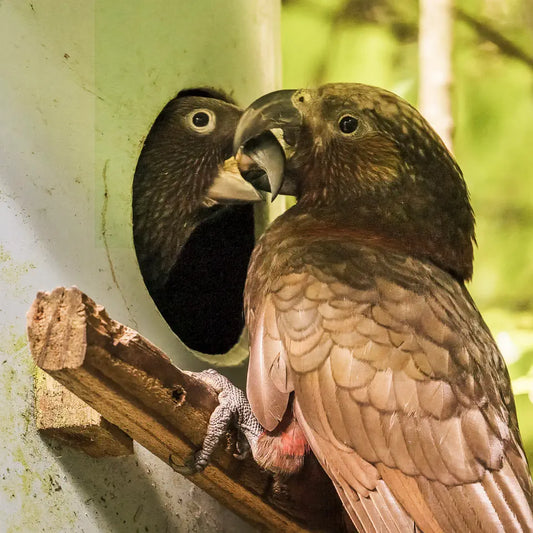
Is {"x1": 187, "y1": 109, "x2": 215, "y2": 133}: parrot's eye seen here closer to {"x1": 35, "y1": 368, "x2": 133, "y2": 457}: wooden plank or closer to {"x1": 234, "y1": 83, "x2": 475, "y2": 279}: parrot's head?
{"x1": 234, "y1": 83, "x2": 475, "y2": 279}: parrot's head

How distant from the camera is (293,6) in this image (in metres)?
2.66

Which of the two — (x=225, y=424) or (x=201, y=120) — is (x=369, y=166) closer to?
(x=201, y=120)

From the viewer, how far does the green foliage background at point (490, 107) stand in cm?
249

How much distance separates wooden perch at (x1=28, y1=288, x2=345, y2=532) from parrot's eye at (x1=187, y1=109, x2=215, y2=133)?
843 mm

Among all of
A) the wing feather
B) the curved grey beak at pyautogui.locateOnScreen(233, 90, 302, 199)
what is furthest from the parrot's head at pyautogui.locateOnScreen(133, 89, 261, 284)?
the wing feather

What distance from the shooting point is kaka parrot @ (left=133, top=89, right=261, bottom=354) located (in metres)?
1.98

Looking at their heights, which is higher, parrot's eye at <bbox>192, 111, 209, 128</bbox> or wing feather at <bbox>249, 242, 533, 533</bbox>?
parrot's eye at <bbox>192, 111, 209, 128</bbox>

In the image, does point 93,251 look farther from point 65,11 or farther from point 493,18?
point 493,18

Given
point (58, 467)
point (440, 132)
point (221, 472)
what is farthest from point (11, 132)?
point (440, 132)

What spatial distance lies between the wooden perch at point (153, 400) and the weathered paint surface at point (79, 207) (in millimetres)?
162

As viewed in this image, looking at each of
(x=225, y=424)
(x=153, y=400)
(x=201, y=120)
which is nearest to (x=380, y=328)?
(x=225, y=424)

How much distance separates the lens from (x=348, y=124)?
184cm

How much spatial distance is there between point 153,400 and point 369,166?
2.74ft

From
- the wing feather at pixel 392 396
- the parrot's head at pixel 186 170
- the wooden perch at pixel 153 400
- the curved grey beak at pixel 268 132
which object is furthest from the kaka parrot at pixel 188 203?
the wooden perch at pixel 153 400
